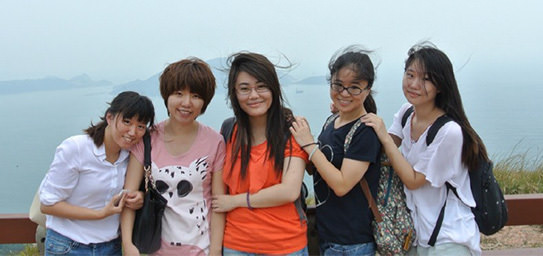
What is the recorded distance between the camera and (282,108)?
7.51 feet

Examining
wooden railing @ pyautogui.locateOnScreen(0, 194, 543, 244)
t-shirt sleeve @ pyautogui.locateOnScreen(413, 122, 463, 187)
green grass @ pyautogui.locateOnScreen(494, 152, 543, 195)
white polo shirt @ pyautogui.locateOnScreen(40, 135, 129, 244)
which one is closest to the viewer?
t-shirt sleeve @ pyautogui.locateOnScreen(413, 122, 463, 187)

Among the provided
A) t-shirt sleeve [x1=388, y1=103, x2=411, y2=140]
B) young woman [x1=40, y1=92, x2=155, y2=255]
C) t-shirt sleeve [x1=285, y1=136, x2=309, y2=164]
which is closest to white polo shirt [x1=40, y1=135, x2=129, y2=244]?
young woman [x1=40, y1=92, x2=155, y2=255]

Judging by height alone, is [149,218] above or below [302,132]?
below

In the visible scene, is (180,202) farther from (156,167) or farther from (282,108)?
(282,108)

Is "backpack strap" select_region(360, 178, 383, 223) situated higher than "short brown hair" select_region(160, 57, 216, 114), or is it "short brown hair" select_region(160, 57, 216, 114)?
"short brown hair" select_region(160, 57, 216, 114)

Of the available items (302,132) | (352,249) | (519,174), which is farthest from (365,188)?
(519,174)

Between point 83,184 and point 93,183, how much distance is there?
1.9 inches

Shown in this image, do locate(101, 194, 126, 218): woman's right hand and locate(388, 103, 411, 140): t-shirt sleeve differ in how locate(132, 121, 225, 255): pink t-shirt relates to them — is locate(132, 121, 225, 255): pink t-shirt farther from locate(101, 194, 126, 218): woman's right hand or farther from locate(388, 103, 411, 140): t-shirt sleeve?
locate(388, 103, 411, 140): t-shirt sleeve

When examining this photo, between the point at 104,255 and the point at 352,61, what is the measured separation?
1519 millimetres

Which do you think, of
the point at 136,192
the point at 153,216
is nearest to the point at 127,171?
the point at 136,192

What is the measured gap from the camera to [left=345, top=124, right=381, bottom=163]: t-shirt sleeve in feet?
6.86

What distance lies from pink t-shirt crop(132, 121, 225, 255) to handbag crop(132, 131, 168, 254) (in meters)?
0.02

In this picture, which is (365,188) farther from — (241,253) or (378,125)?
(241,253)

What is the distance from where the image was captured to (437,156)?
82.3 inches
